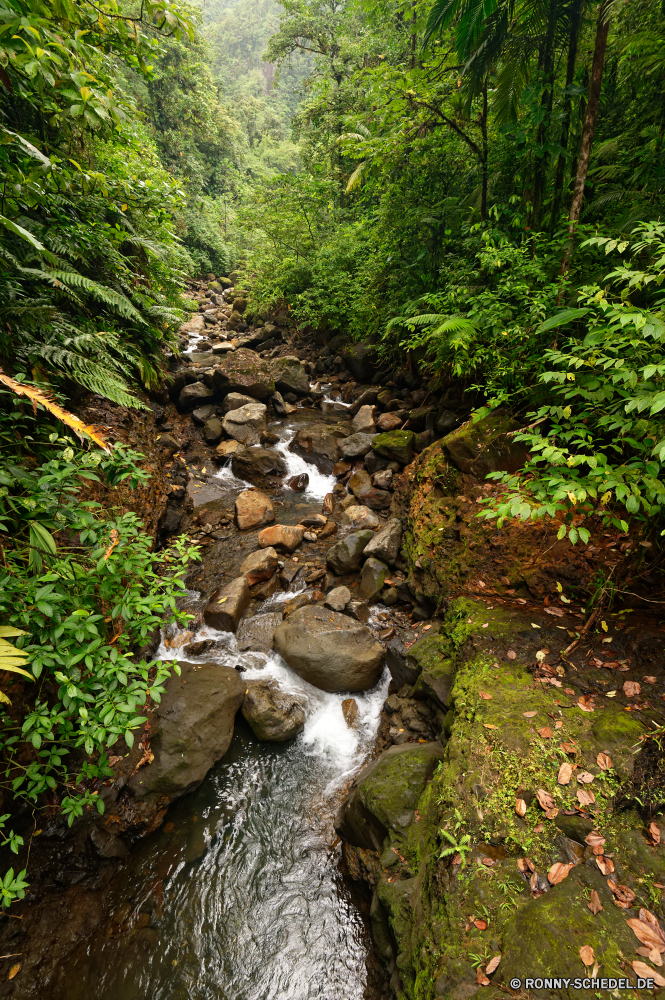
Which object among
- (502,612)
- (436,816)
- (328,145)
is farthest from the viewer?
(328,145)

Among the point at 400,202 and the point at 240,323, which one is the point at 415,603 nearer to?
the point at 400,202

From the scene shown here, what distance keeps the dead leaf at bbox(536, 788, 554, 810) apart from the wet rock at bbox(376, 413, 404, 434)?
256 inches

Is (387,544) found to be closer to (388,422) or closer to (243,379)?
(388,422)

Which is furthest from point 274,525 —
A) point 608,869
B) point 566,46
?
point 566,46

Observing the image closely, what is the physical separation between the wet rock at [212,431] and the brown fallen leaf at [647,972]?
30.7ft

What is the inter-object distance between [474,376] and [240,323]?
617 inches

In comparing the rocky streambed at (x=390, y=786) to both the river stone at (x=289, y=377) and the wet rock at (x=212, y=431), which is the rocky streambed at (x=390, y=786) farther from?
the river stone at (x=289, y=377)

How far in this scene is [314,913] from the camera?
10.3 ft

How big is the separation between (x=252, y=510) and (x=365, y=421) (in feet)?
10.6

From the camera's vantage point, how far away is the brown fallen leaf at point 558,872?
211 centimetres

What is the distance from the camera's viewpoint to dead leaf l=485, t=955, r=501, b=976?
1.93 m

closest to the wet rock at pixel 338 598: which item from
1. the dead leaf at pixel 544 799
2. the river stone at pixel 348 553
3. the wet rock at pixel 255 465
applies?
the river stone at pixel 348 553

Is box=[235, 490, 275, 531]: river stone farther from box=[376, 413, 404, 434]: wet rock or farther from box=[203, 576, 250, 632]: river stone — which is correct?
box=[376, 413, 404, 434]: wet rock

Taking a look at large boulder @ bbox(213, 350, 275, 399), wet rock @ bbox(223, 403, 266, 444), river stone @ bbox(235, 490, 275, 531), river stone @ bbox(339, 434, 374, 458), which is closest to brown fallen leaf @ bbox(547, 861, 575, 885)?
river stone @ bbox(235, 490, 275, 531)
